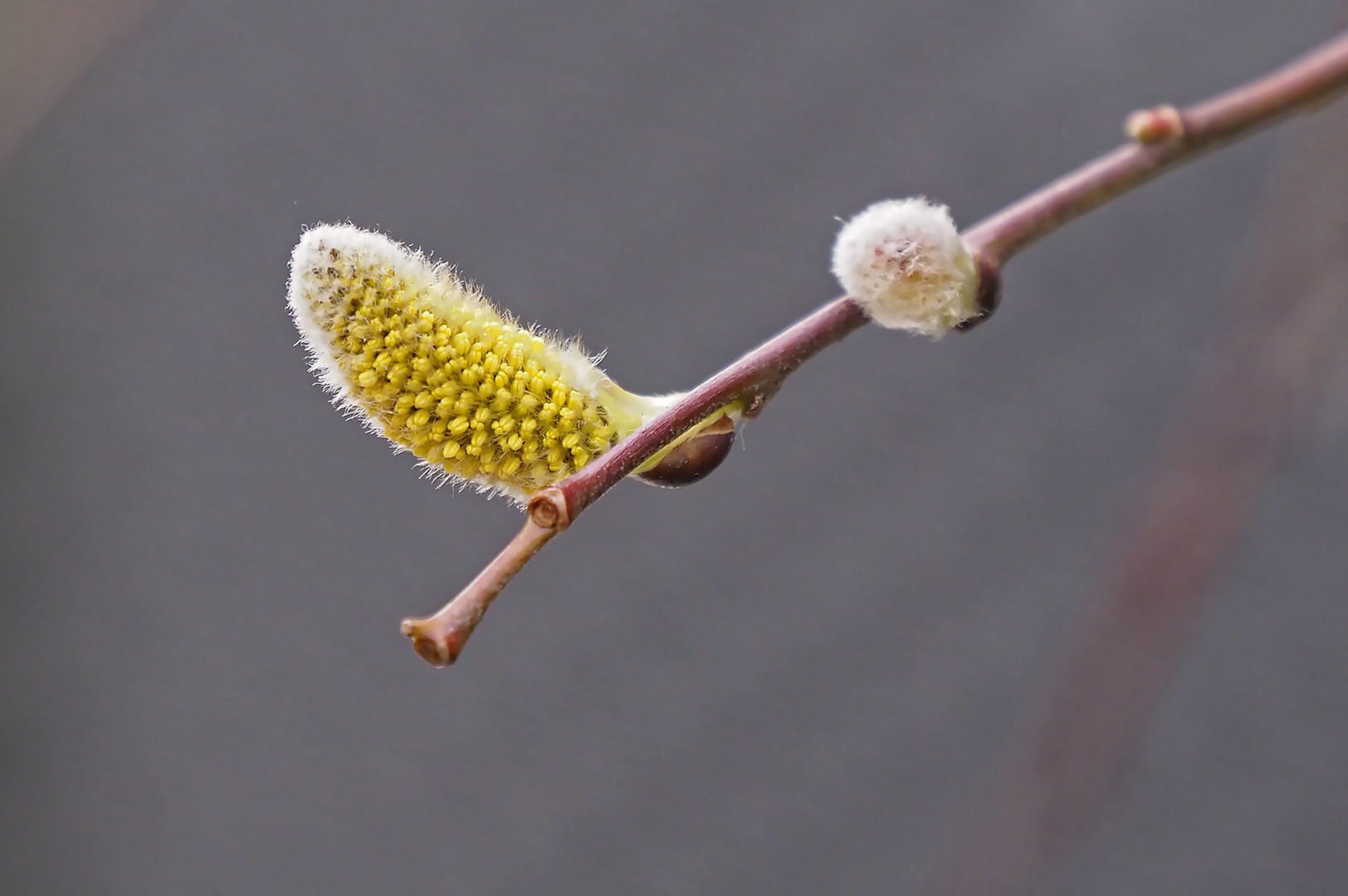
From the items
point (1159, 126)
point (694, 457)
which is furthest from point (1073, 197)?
point (694, 457)

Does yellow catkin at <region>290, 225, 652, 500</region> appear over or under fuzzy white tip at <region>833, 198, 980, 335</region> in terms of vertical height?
under

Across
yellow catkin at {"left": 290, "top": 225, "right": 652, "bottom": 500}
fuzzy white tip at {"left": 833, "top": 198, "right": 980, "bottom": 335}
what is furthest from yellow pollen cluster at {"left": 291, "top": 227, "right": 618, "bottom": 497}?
fuzzy white tip at {"left": 833, "top": 198, "right": 980, "bottom": 335}

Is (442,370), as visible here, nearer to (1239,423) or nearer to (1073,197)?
(1073,197)

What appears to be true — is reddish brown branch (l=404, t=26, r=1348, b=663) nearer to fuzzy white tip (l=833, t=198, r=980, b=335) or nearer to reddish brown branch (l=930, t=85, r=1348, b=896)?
fuzzy white tip (l=833, t=198, r=980, b=335)

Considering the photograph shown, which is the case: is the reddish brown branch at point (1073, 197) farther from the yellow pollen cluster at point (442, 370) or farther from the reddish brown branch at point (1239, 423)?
the reddish brown branch at point (1239, 423)

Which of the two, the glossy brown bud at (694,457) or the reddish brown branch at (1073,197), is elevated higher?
the reddish brown branch at (1073,197)

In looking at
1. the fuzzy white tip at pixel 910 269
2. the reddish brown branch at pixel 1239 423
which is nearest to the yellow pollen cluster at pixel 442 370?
the fuzzy white tip at pixel 910 269

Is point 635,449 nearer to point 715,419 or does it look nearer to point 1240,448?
point 715,419
